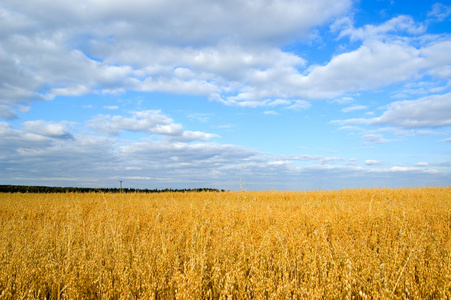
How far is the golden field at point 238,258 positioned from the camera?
3629mm

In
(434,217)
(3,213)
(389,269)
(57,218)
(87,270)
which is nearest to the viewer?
(389,269)

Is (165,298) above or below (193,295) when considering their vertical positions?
below

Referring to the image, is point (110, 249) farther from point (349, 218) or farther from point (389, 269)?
point (349, 218)

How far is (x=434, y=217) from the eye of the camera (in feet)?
28.7

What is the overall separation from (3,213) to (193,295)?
44.3 ft

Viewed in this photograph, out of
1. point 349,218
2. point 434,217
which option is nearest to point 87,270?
point 349,218

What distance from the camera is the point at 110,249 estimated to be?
5855mm

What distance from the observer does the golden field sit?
11.9 feet

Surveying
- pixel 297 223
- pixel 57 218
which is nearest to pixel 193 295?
pixel 297 223

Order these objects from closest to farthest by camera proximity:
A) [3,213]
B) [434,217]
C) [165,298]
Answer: [165,298] → [434,217] → [3,213]

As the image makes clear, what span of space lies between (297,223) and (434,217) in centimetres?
483

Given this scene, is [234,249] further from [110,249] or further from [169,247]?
[110,249]

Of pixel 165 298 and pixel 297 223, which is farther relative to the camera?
pixel 297 223

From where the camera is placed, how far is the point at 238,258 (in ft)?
16.5
